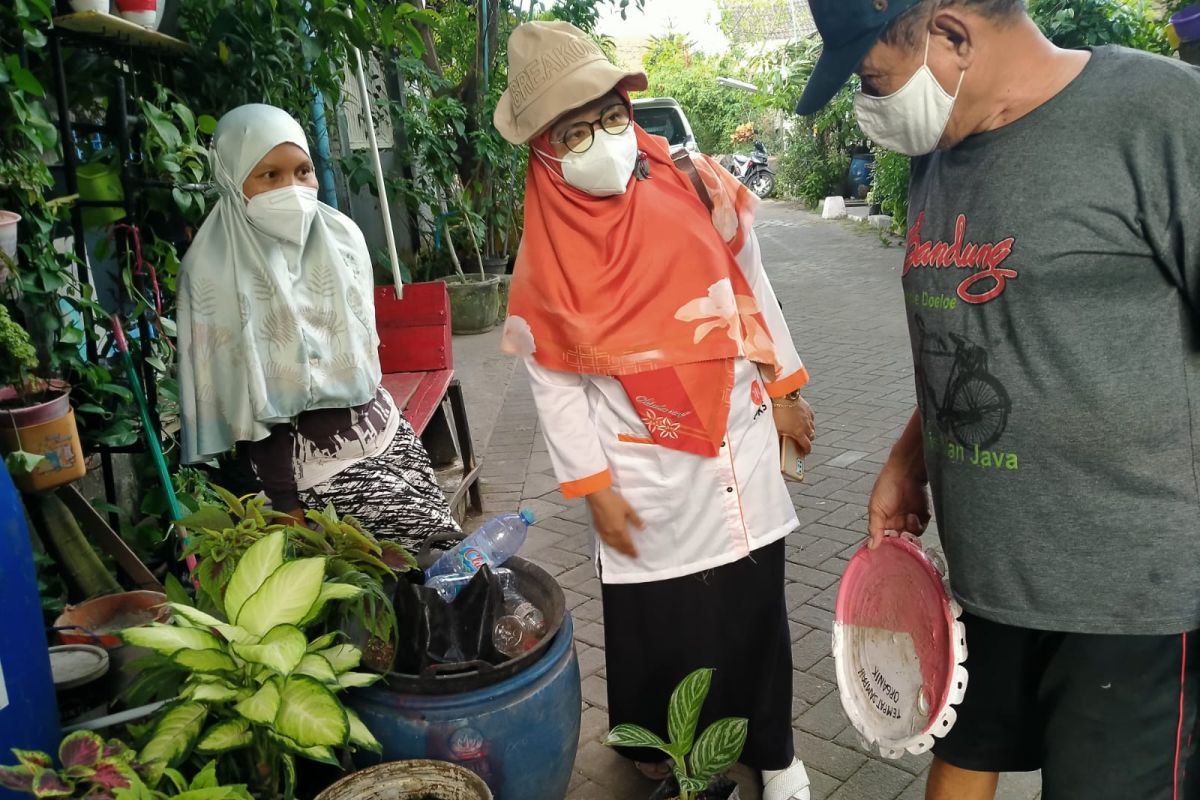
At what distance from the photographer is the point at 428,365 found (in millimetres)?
4234

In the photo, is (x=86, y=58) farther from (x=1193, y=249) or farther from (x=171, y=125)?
(x=1193, y=249)

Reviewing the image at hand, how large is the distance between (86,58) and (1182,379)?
3098 millimetres

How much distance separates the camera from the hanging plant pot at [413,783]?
1.66 m

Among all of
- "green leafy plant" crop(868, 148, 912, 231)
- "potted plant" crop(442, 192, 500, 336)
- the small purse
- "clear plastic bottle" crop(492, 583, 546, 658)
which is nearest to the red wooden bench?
"clear plastic bottle" crop(492, 583, 546, 658)

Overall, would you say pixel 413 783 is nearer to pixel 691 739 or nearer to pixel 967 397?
pixel 691 739

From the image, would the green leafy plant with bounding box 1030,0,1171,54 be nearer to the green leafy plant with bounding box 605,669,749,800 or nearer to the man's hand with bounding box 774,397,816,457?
the man's hand with bounding box 774,397,816,457

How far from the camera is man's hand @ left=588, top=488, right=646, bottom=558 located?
2.05 metres

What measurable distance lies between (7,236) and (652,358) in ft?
5.21

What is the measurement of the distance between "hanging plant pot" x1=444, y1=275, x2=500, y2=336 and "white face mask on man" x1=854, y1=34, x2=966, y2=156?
21.0 ft

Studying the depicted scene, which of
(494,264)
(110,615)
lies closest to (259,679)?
(110,615)

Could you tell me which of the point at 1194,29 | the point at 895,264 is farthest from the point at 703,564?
the point at 895,264

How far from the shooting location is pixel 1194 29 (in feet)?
16.6

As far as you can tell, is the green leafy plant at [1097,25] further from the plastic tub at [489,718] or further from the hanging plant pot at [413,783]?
the hanging plant pot at [413,783]

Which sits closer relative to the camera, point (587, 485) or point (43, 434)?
point (587, 485)
